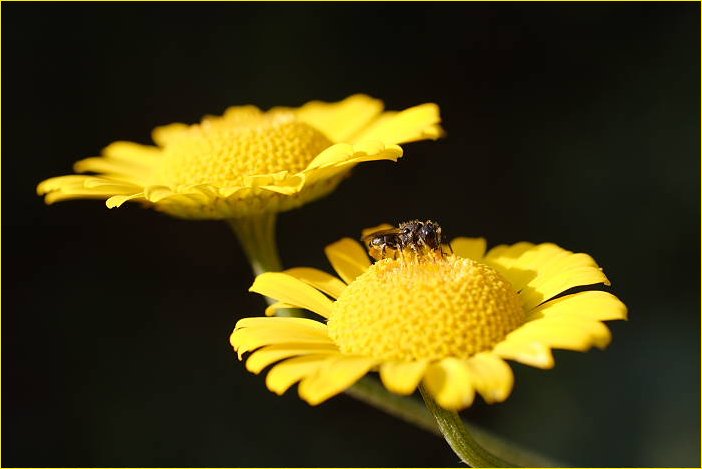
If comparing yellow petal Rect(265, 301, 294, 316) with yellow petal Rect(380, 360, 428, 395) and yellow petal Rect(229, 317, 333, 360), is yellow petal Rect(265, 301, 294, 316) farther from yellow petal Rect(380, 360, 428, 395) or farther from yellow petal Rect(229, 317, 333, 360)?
yellow petal Rect(380, 360, 428, 395)

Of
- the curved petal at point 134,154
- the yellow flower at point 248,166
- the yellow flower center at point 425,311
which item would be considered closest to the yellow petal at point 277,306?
the yellow flower center at point 425,311

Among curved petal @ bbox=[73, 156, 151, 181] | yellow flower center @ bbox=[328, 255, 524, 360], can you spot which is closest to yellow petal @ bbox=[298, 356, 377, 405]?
yellow flower center @ bbox=[328, 255, 524, 360]

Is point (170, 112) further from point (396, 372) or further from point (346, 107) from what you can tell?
point (396, 372)

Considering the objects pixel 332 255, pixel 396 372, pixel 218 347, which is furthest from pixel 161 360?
pixel 396 372

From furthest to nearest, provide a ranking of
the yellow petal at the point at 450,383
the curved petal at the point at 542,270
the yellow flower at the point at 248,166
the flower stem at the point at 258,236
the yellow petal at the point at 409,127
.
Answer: the flower stem at the point at 258,236
the yellow petal at the point at 409,127
the yellow flower at the point at 248,166
the curved petal at the point at 542,270
the yellow petal at the point at 450,383

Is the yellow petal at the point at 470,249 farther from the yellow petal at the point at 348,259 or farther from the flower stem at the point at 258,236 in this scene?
the flower stem at the point at 258,236

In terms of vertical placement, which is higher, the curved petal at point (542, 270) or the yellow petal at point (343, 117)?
the yellow petal at point (343, 117)

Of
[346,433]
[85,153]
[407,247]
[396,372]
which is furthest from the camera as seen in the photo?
[85,153]
